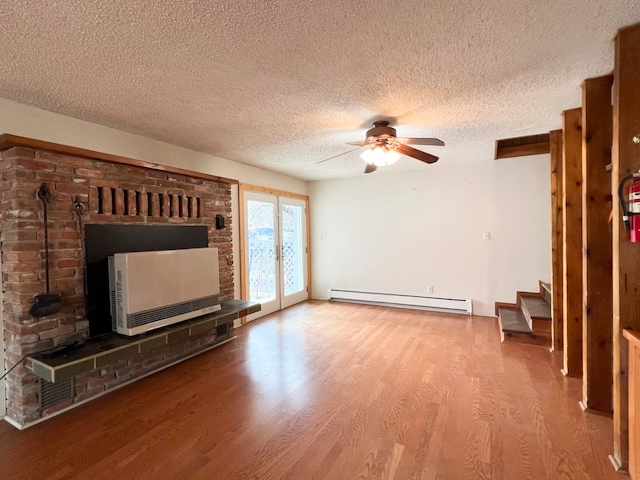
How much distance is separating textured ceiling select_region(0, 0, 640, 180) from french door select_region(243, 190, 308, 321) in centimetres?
187

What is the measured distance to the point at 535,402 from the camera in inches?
89.4

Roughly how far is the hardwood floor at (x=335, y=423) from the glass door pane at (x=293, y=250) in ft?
6.92

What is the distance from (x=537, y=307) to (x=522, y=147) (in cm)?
211

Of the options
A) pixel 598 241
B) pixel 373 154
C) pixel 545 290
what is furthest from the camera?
pixel 545 290

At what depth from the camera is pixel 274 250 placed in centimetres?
496

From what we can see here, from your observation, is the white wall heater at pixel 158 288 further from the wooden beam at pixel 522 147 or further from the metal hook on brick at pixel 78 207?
the wooden beam at pixel 522 147

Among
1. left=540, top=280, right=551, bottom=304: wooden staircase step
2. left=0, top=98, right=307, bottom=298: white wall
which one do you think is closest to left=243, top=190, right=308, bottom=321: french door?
left=0, top=98, right=307, bottom=298: white wall

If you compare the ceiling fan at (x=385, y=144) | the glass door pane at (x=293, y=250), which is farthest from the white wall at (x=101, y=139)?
the ceiling fan at (x=385, y=144)

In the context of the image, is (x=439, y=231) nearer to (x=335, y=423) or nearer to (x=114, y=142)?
(x=335, y=423)

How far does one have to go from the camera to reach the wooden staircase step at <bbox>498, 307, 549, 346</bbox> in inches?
133

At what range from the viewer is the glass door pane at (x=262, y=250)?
4495mm

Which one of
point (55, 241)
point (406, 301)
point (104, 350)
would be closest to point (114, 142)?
point (55, 241)

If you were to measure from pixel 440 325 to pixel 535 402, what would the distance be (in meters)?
1.89

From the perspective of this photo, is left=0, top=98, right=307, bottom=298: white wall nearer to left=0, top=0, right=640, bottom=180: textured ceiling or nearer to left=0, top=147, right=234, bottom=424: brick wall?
left=0, top=0, right=640, bottom=180: textured ceiling
